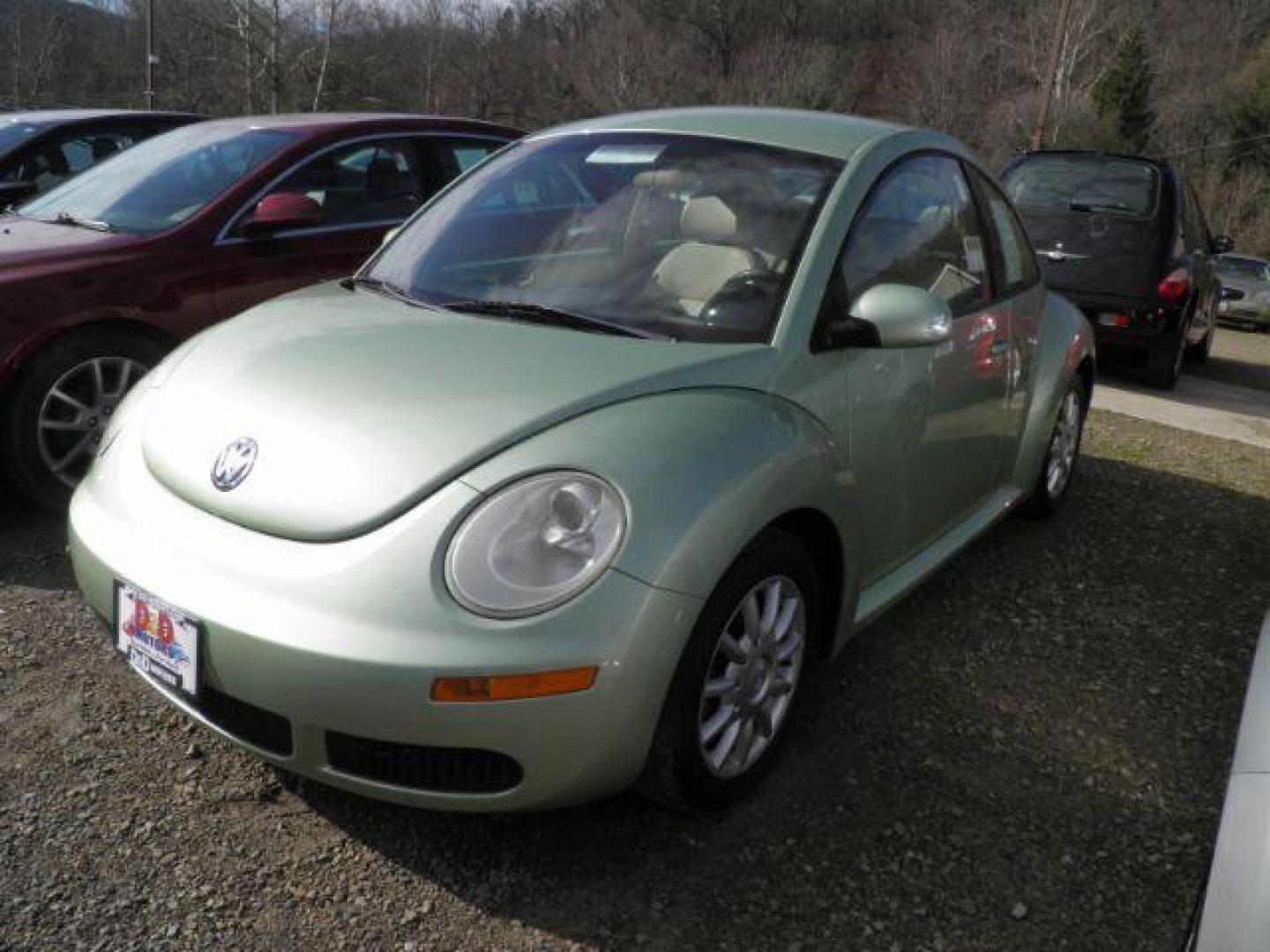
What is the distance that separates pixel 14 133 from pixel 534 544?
644cm

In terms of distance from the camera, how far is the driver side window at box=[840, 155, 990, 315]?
2.66 metres

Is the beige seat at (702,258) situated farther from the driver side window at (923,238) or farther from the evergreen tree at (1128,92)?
the evergreen tree at (1128,92)

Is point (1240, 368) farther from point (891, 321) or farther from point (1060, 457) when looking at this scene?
point (891, 321)

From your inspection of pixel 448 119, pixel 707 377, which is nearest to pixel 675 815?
pixel 707 377

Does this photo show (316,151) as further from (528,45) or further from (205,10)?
(528,45)

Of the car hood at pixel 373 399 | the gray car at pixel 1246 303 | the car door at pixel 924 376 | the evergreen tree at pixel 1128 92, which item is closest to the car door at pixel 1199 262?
the car door at pixel 924 376

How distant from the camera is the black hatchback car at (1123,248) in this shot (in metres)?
7.43

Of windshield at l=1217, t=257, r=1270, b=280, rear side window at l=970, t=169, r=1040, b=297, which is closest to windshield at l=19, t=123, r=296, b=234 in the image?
rear side window at l=970, t=169, r=1040, b=297

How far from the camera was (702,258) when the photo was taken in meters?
2.61

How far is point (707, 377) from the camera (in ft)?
7.23

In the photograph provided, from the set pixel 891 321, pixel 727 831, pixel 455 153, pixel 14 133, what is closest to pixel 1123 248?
pixel 455 153

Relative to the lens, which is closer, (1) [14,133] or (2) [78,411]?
(2) [78,411]

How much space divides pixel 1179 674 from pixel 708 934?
1.94 meters

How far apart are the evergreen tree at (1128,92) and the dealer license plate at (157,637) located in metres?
47.4
